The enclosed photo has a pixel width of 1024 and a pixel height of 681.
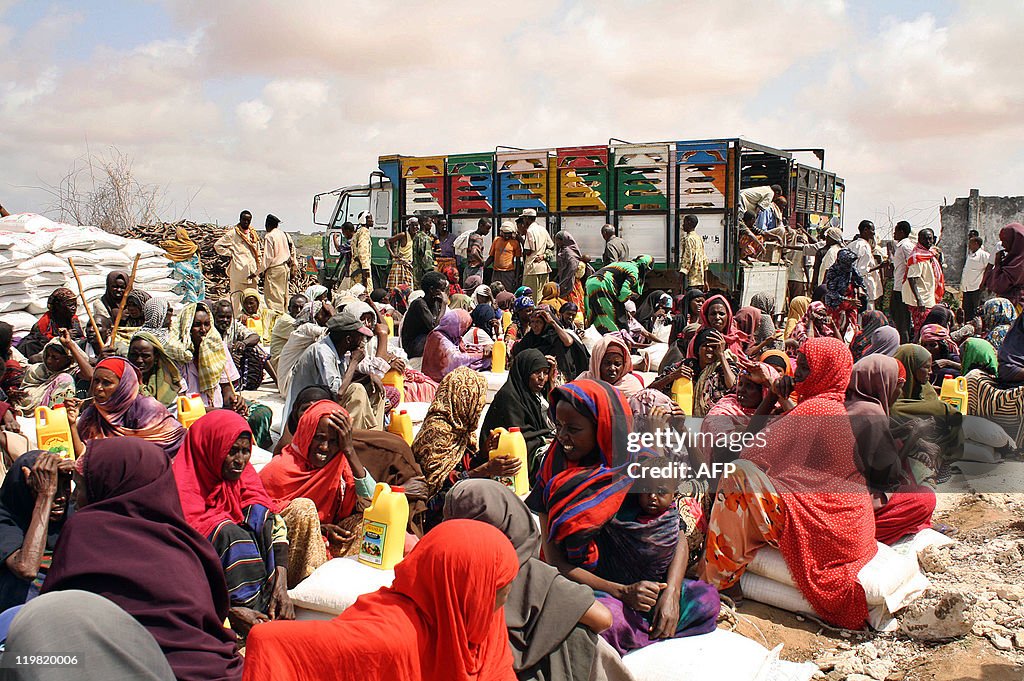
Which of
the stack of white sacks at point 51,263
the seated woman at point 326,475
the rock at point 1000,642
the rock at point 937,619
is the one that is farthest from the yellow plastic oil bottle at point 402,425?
the stack of white sacks at point 51,263

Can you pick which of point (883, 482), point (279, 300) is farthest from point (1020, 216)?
point (883, 482)

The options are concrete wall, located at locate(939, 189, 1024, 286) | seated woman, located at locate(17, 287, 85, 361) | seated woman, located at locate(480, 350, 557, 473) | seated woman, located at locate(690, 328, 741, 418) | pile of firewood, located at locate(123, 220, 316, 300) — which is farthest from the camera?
concrete wall, located at locate(939, 189, 1024, 286)

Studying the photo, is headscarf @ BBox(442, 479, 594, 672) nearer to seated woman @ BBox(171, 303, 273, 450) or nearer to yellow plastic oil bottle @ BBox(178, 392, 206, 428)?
yellow plastic oil bottle @ BBox(178, 392, 206, 428)

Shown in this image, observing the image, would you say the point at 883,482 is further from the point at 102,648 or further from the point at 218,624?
the point at 102,648

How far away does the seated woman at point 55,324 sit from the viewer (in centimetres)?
686

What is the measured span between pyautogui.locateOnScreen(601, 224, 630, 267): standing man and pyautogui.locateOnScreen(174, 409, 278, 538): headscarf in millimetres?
9491

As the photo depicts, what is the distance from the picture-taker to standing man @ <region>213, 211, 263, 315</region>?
11.3 metres

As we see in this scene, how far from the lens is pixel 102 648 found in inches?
77.4

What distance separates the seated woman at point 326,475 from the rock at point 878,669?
2253 millimetres

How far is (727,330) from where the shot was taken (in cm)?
668

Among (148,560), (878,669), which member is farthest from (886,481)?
(148,560)

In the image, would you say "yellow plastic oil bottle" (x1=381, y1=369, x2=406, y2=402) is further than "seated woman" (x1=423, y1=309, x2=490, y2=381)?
No

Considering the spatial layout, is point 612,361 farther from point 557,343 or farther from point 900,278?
point 900,278

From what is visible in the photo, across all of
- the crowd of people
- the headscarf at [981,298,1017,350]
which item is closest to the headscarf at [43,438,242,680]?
→ the crowd of people
